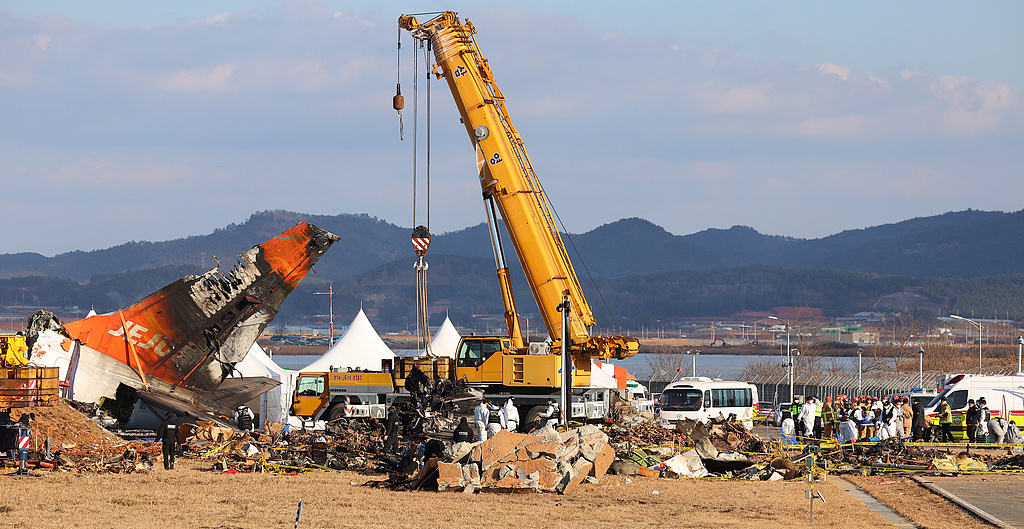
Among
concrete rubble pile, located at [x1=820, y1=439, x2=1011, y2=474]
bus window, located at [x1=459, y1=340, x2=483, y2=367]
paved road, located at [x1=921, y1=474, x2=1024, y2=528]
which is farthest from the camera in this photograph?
bus window, located at [x1=459, y1=340, x2=483, y2=367]

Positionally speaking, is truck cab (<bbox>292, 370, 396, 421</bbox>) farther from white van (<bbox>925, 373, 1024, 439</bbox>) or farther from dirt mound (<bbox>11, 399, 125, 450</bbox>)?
white van (<bbox>925, 373, 1024, 439</bbox>)

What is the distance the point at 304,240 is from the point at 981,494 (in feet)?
77.5

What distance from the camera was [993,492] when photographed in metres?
20.2

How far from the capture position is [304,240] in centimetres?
3706

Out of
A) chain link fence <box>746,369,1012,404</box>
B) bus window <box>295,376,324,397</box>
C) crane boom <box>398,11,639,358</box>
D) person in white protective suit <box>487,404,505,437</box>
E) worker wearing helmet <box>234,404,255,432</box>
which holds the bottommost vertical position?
worker wearing helmet <box>234,404,255,432</box>

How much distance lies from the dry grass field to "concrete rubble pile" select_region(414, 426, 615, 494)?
1.02ft

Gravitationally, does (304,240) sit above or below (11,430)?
above

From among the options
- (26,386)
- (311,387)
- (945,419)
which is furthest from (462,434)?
(945,419)

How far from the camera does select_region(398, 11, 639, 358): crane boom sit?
31.1m

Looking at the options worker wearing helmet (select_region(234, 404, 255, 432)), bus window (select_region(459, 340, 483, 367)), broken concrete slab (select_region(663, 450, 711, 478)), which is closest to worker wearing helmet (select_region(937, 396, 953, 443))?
broken concrete slab (select_region(663, 450, 711, 478))

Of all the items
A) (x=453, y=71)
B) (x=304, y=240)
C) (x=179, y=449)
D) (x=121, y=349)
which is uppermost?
(x=453, y=71)

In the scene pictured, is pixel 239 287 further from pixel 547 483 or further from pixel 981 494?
pixel 981 494

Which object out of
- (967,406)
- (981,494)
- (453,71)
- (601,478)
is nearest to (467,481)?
(601,478)

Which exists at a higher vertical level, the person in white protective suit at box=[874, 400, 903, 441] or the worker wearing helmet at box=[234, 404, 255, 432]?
the person in white protective suit at box=[874, 400, 903, 441]
